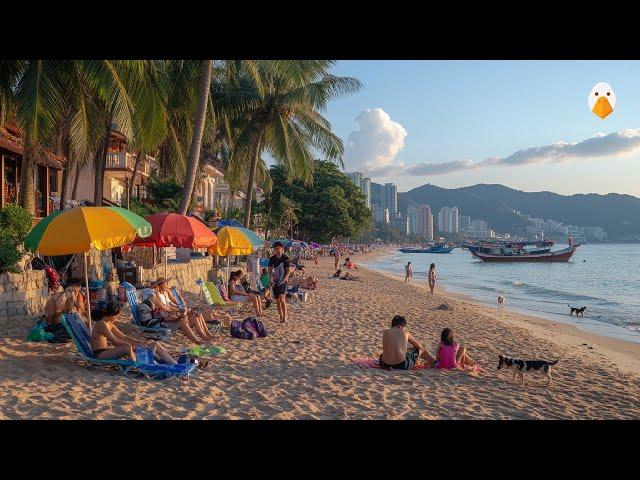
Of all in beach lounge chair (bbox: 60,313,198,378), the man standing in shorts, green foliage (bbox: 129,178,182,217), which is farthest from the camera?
green foliage (bbox: 129,178,182,217)

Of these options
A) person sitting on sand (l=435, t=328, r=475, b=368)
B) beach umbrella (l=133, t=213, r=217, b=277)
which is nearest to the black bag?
beach umbrella (l=133, t=213, r=217, b=277)

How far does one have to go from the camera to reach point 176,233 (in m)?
8.56

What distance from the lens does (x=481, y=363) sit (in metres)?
7.84

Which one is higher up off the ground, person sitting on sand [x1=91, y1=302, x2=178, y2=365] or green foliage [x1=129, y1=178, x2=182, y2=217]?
green foliage [x1=129, y1=178, x2=182, y2=217]

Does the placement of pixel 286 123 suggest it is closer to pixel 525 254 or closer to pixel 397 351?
pixel 397 351

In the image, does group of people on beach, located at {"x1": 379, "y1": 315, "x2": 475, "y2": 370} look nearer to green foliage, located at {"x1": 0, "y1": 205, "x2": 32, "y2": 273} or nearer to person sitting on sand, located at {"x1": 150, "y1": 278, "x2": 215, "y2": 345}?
person sitting on sand, located at {"x1": 150, "y1": 278, "x2": 215, "y2": 345}

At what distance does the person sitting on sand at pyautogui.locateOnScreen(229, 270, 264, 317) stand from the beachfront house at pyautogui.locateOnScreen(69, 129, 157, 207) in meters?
15.0

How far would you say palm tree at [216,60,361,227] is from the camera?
2003 cm

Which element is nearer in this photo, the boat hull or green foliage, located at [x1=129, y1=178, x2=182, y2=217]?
green foliage, located at [x1=129, y1=178, x2=182, y2=217]

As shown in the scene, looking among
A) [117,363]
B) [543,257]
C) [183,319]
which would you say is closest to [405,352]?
[183,319]

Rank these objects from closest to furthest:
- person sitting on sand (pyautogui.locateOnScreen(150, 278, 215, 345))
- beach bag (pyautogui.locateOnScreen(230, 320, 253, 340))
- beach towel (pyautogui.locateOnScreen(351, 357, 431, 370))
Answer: beach towel (pyautogui.locateOnScreen(351, 357, 431, 370)), person sitting on sand (pyautogui.locateOnScreen(150, 278, 215, 345)), beach bag (pyautogui.locateOnScreen(230, 320, 253, 340))

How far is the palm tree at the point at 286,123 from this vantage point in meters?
20.0
